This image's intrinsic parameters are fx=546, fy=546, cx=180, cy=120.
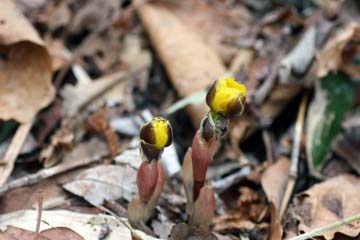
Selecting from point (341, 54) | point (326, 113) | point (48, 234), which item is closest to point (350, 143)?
point (326, 113)

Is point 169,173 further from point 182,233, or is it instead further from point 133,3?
point 133,3

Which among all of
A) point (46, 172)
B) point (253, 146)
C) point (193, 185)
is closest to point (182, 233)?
point (193, 185)

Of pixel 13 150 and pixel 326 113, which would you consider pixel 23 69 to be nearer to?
pixel 13 150

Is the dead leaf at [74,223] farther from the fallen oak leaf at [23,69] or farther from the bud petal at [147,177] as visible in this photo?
the fallen oak leaf at [23,69]

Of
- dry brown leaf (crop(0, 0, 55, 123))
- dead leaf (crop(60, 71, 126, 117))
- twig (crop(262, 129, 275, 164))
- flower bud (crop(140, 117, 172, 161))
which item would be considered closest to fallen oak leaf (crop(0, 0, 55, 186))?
Result: dry brown leaf (crop(0, 0, 55, 123))

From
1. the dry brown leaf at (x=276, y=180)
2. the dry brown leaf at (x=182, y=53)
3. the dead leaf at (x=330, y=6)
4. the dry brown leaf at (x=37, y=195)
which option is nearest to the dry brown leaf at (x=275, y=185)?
the dry brown leaf at (x=276, y=180)

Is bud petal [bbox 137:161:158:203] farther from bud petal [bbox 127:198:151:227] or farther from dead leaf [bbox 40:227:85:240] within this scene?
dead leaf [bbox 40:227:85:240]
